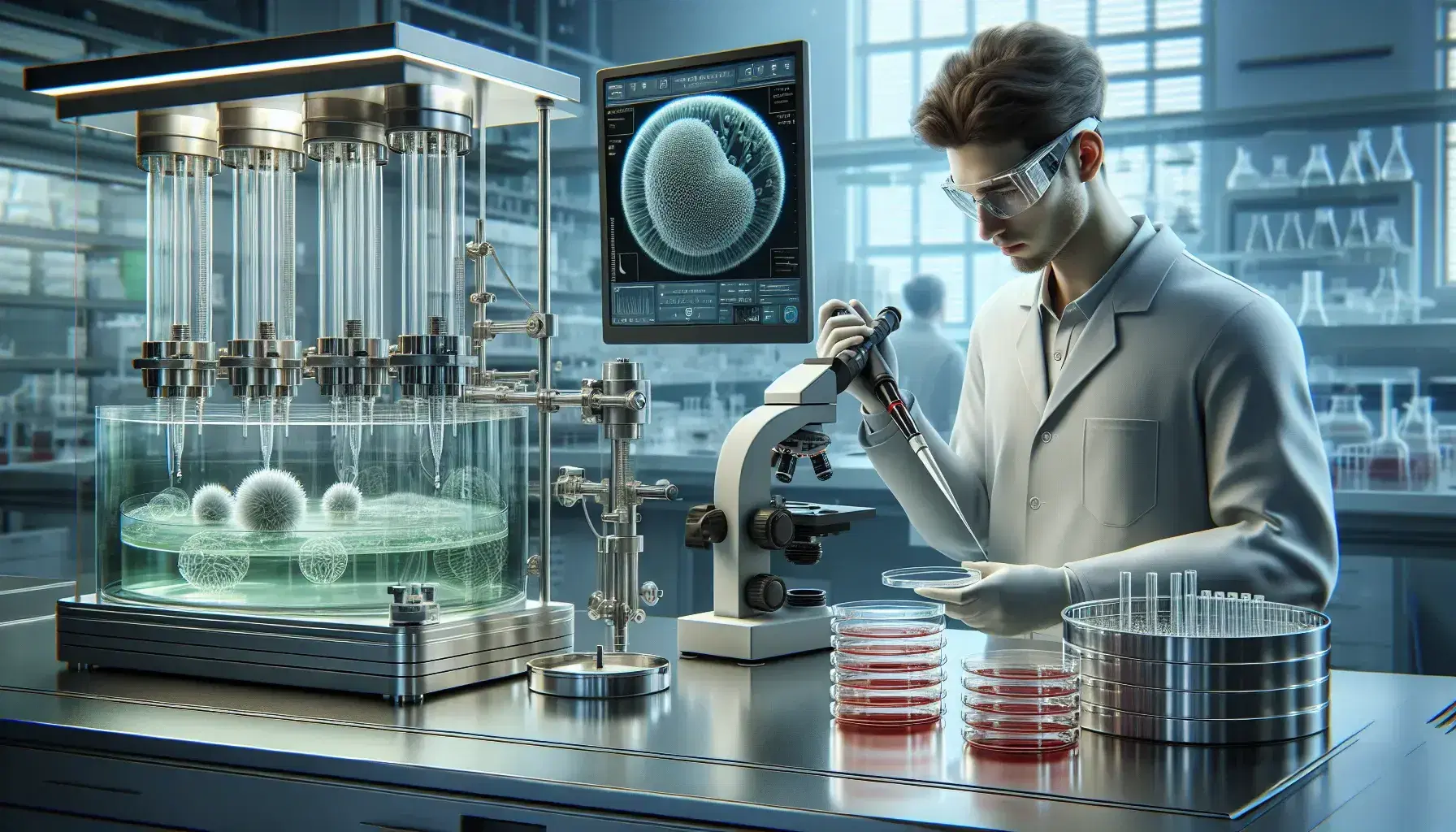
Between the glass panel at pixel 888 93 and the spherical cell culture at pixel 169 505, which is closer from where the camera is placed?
the spherical cell culture at pixel 169 505

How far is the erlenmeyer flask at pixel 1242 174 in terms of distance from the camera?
4.07 m

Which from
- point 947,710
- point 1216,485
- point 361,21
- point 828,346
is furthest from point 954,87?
point 361,21

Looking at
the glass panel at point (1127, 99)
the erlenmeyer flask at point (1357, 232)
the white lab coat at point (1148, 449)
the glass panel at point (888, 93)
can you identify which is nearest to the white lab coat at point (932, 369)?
the glass panel at point (888, 93)

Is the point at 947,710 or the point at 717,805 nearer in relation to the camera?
the point at 717,805

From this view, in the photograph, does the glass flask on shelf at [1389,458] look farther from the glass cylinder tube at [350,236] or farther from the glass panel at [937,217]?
the glass cylinder tube at [350,236]

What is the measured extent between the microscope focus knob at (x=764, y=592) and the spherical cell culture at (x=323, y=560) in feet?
1.57

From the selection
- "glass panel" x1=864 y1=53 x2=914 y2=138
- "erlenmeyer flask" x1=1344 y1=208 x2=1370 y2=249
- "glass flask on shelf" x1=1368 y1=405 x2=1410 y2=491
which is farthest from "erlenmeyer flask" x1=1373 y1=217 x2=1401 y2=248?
"glass panel" x1=864 y1=53 x2=914 y2=138

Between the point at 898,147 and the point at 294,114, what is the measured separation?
3.52 metres

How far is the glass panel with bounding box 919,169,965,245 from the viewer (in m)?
4.77

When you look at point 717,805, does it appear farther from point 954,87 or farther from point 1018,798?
point 954,87

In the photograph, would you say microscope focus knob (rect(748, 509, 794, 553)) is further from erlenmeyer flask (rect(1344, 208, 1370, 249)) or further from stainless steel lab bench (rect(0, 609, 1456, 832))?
erlenmeyer flask (rect(1344, 208, 1370, 249))

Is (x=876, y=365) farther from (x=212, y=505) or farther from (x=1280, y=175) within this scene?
(x=1280, y=175)

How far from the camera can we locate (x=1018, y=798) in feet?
3.51

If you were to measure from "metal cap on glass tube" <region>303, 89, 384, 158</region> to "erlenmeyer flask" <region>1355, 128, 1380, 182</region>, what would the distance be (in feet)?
10.6
